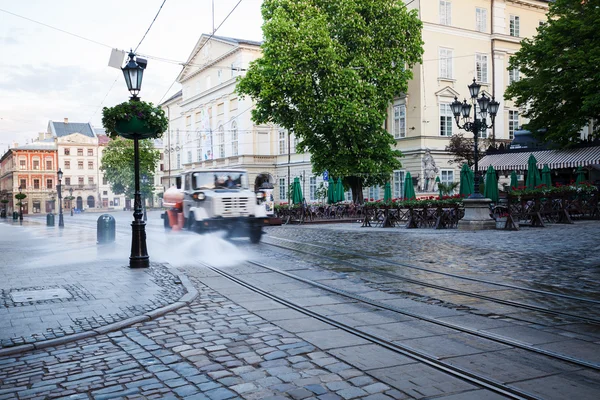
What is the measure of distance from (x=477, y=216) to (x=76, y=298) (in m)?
16.2

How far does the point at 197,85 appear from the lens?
65938 millimetres

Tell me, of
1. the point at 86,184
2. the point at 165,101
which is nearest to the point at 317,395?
the point at 165,101

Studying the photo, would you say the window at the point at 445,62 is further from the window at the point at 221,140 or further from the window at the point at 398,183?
the window at the point at 221,140

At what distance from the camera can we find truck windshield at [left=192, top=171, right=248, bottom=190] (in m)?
17.6

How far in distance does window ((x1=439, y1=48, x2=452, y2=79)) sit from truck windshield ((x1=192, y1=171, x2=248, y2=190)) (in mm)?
24735

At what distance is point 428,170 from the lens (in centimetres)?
3672

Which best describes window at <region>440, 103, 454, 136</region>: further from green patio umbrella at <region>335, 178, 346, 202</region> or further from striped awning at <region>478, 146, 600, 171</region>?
green patio umbrella at <region>335, 178, 346, 202</region>

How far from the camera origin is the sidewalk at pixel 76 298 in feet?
19.9

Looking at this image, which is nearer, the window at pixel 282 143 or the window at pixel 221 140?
the window at pixel 282 143

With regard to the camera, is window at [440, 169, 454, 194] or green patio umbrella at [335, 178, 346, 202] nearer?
green patio umbrella at [335, 178, 346, 202]

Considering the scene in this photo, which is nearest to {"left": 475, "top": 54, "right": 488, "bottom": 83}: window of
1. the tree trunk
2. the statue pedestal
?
the tree trunk

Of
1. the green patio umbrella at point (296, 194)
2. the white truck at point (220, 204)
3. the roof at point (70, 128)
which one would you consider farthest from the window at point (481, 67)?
the roof at point (70, 128)

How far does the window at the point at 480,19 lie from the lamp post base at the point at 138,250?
3532 centimetres

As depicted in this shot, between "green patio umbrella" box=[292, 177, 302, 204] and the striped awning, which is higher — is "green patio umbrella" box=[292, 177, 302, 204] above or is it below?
below
